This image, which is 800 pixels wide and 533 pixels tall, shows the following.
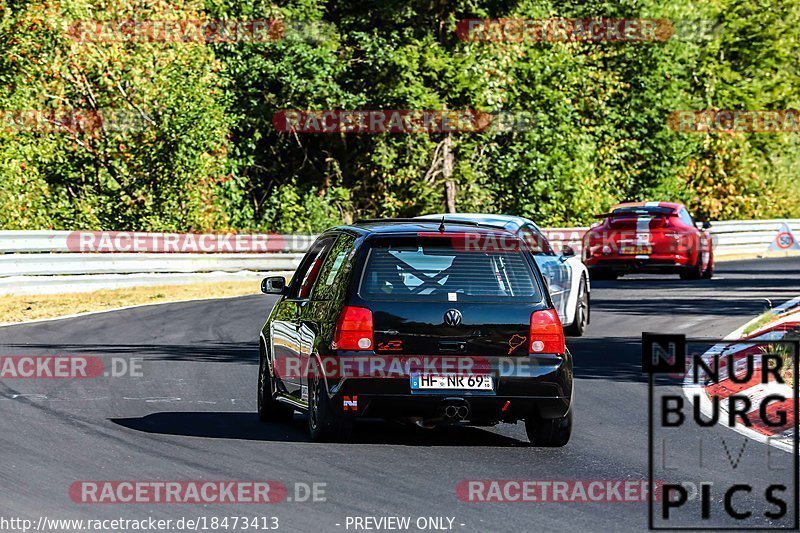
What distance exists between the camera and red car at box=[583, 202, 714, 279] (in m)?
28.8

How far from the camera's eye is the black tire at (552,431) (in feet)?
35.0

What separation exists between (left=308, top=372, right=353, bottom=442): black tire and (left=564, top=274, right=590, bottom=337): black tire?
30.3ft

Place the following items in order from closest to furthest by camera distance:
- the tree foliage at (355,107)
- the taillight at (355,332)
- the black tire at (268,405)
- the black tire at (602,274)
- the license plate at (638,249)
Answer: the taillight at (355,332)
the black tire at (268,405)
the license plate at (638,249)
the black tire at (602,274)
the tree foliage at (355,107)

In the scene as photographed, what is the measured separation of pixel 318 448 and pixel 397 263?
1.39 m

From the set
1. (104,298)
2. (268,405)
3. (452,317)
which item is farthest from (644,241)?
(452,317)

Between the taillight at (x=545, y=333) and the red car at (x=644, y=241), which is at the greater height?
the taillight at (x=545, y=333)

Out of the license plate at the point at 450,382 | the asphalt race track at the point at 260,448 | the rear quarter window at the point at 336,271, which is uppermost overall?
the rear quarter window at the point at 336,271

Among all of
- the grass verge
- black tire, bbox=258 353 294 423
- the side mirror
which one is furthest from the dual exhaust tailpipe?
the grass verge

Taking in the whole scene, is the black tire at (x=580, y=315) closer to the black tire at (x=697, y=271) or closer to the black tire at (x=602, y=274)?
the black tire at (x=602, y=274)

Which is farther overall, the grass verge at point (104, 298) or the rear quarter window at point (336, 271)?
the grass verge at point (104, 298)

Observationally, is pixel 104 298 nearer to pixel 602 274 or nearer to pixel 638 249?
pixel 638 249

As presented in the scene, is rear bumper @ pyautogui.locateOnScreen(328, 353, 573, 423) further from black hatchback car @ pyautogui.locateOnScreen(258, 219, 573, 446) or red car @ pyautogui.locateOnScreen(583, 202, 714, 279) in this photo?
red car @ pyautogui.locateOnScreen(583, 202, 714, 279)

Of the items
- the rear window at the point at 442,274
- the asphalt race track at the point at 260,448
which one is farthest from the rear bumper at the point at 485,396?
the rear window at the point at 442,274

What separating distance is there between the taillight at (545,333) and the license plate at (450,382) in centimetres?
41
